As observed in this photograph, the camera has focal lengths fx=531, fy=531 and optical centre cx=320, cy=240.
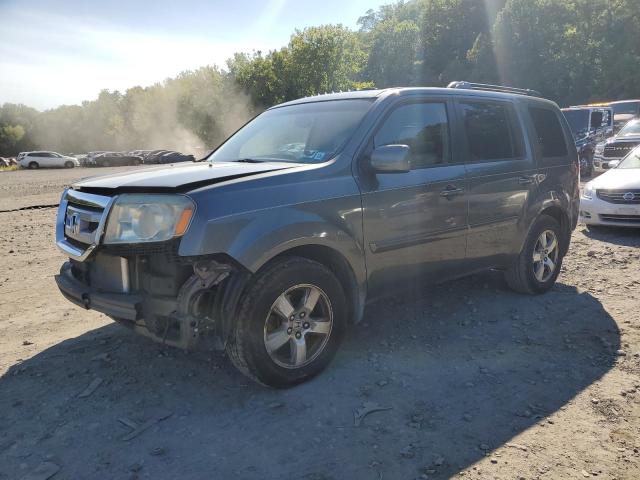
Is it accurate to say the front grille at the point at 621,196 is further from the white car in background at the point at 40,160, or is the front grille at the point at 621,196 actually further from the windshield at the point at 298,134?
the white car in background at the point at 40,160

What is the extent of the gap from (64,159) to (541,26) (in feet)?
144

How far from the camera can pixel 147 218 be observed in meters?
3.06

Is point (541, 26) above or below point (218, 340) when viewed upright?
above

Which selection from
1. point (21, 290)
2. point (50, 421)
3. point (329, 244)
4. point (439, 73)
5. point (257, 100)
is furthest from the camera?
point (439, 73)

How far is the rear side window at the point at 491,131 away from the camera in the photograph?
450 centimetres

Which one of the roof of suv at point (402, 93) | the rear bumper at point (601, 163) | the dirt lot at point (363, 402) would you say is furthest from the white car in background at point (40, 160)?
the roof of suv at point (402, 93)

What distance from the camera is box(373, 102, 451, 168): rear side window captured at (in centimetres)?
393

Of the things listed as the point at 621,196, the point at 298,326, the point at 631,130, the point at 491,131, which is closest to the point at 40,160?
the point at 631,130

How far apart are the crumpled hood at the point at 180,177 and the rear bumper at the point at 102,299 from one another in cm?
64

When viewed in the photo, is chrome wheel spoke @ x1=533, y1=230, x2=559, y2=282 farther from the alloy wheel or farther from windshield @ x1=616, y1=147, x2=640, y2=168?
windshield @ x1=616, y1=147, x2=640, y2=168

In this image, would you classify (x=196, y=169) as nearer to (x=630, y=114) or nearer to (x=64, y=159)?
(x=630, y=114)

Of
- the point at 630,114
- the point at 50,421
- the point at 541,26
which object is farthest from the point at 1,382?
the point at 541,26

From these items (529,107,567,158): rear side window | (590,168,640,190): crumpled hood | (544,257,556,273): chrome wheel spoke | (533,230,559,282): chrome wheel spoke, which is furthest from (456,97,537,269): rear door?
(590,168,640,190): crumpled hood

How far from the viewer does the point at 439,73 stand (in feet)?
225
